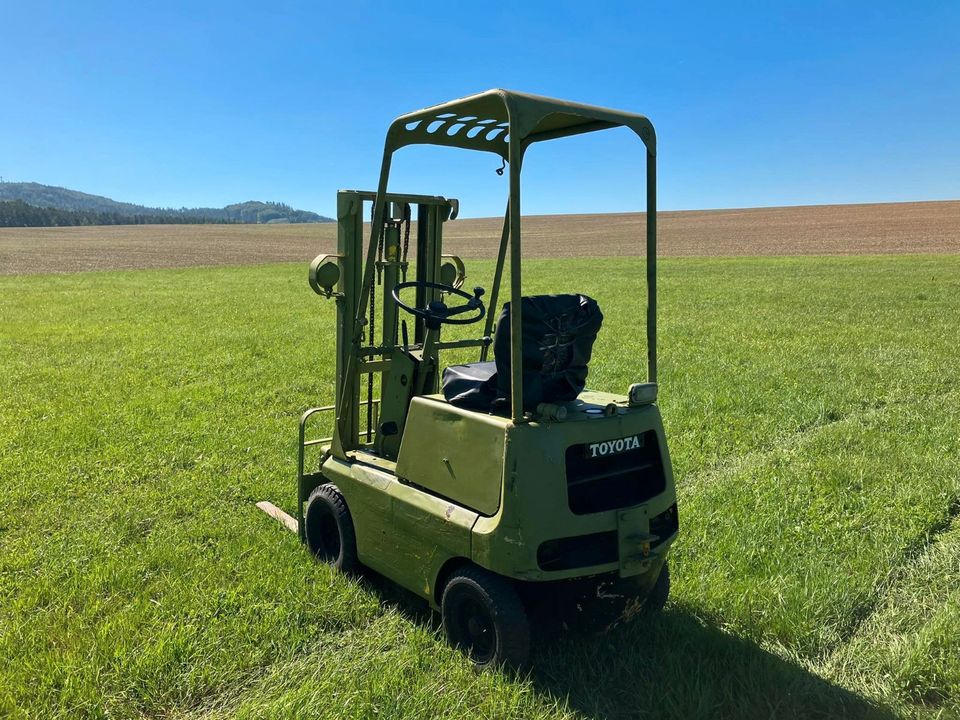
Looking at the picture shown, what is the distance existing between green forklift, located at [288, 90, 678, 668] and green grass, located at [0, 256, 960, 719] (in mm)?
344

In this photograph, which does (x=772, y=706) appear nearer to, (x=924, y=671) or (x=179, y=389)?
(x=924, y=671)

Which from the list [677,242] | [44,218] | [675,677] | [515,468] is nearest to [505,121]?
[515,468]

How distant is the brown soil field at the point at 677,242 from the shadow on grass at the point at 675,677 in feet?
114

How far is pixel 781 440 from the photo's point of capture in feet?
22.2

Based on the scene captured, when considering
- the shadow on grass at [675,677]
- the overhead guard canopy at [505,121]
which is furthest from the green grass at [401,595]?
the overhead guard canopy at [505,121]

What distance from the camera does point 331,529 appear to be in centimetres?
441

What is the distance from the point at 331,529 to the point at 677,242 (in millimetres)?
52048

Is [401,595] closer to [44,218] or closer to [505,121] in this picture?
[505,121]

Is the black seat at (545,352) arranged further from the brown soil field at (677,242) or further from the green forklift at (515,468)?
the brown soil field at (677,242)

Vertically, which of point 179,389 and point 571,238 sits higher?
point 571,238

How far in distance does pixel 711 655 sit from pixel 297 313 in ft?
48.7

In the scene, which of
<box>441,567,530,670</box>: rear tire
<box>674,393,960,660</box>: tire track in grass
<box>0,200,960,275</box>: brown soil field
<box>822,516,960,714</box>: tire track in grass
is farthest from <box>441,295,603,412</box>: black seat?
<box>0,200,960,275</box>: brown soil field

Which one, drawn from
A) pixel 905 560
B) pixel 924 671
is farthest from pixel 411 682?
pixel 905 560

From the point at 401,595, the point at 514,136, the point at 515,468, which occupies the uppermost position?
the point at 514,136
